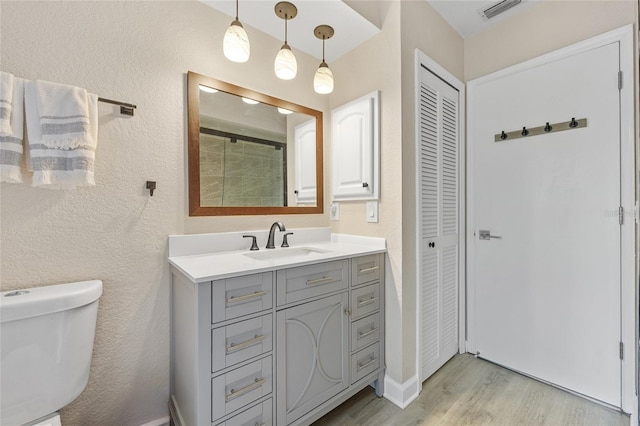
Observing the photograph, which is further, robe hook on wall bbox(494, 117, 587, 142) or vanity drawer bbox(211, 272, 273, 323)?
Answer: robe hook on wall bbox(494, 117, 587, 142)

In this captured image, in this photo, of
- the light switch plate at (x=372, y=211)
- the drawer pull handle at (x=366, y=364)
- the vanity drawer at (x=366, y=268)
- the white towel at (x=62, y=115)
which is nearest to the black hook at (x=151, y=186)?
the white towel at (x=62, y=115)

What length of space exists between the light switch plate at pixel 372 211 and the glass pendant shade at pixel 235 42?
109cm

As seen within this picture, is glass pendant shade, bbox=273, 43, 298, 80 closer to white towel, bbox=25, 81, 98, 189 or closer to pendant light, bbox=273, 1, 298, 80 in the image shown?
pendant light, bbox=273, 1, 298, 80

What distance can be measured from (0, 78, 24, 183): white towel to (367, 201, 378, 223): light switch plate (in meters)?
1.63

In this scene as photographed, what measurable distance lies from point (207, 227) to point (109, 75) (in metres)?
0.83

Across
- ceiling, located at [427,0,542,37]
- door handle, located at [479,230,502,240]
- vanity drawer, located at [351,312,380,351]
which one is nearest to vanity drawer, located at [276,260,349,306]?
vanity drawer, located at [351,312,380,351]

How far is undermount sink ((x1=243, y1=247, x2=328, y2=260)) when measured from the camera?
5.24 feet

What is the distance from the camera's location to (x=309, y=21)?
1646 mm

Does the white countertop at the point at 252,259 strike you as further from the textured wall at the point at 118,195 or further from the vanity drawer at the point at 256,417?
the vanity drawer at the point at 256,417

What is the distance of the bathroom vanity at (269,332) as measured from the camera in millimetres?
1040

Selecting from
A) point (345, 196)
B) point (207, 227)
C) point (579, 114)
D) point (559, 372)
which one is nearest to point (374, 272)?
point (345, 196)

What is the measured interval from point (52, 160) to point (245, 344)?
102 centimetres

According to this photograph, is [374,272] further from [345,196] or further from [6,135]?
[6,135]

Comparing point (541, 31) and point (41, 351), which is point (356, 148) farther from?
point (41, 351)
